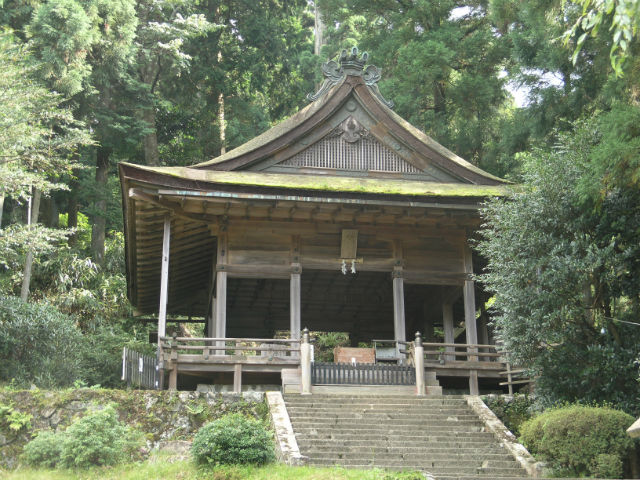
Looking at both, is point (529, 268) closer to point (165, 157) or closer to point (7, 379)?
point (7, 379)

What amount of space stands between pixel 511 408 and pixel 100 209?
19.7 m

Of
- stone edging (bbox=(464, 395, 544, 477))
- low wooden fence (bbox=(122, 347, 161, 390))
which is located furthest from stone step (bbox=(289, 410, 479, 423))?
low wooden fence (bbox=(122, 347, 161, 390))

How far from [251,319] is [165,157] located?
43.7 feet

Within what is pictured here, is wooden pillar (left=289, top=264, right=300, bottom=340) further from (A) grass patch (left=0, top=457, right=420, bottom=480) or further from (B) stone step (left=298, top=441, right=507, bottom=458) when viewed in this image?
(A) grass patch (left=0, top=457, right=420, bottom=480)

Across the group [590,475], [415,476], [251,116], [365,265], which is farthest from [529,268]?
[251,116]

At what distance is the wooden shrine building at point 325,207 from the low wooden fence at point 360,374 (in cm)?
123

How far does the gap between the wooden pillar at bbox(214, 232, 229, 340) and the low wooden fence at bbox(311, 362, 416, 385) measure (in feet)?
9.07

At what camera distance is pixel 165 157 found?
36.7 metres

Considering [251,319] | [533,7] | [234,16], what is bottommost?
[251,319]

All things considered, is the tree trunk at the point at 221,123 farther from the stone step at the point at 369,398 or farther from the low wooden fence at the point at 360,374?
the stone step at the point at 369,398

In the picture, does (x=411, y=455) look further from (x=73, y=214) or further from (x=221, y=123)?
(x=221, y=123)

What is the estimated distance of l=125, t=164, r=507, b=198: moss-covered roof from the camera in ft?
59.4

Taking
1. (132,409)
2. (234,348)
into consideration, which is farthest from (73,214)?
(132,409)

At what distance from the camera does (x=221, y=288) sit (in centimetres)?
1866
